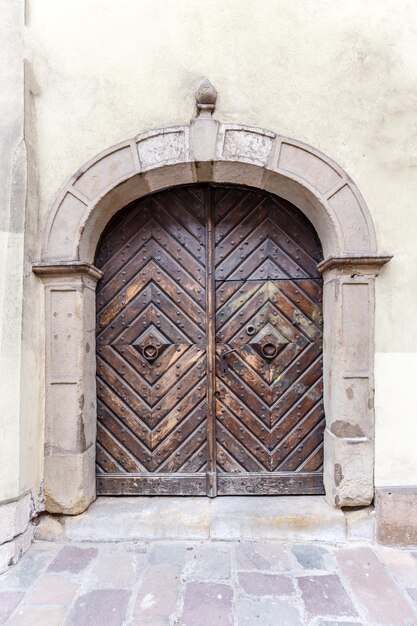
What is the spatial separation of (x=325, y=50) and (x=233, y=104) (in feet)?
2.35

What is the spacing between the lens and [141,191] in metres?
2.73

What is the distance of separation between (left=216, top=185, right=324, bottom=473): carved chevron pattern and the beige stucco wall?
0.73 meters

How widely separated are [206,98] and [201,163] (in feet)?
1.33

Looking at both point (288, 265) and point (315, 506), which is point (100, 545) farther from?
point (288, 265)

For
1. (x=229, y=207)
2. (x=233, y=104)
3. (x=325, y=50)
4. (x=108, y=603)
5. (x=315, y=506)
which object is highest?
(x=325, y=50)

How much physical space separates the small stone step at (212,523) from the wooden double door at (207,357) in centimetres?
19

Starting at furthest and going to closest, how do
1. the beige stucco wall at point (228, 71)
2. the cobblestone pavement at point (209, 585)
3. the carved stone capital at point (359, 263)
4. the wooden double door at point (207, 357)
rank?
the wooden double door at point (207, 357) < the beige stucco wall at point (228, 71) < the carved stone capital at point (359, 263) < the cobblestone pavement at point (209, 585)

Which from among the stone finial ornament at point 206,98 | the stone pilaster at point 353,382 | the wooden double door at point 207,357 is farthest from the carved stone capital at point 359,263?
the stone finial ornament at point 206,98

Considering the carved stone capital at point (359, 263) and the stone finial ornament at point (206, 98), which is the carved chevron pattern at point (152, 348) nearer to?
the stone finial ornament at point (206, 98)

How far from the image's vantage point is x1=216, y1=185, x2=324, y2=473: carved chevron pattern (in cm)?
278

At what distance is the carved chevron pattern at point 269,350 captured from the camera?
9.12 ft

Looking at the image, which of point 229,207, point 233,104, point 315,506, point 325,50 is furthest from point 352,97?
point 315,506

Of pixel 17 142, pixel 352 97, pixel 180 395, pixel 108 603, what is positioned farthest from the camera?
pixel 180 395

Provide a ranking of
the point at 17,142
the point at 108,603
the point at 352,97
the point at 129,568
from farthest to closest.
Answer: the point at 352,97, the point at 17,142, the point at 129,568, the point at 108,603
